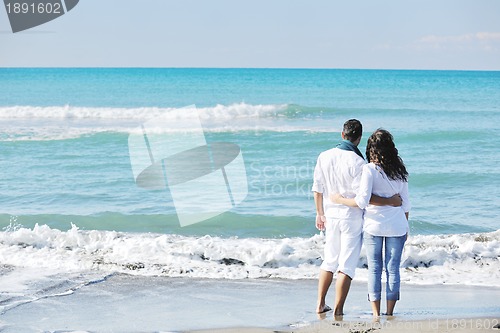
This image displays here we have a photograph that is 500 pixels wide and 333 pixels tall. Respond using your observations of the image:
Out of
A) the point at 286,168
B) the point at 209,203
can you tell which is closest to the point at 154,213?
the point at 209,203

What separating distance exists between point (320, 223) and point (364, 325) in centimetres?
83

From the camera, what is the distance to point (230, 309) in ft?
19.4

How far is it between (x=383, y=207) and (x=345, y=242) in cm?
42

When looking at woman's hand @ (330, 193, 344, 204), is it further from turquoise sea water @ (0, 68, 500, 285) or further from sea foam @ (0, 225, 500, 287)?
turquoise sea water @ (0, 68, 500, 285)

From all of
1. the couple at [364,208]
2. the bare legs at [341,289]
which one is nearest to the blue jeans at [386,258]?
the couple at [364,208]

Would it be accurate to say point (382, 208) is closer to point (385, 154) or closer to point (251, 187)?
point (385, 154)

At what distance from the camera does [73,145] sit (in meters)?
19.1

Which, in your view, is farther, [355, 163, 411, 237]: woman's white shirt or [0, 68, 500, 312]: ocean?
[0, 68, 500, 312]: ocean

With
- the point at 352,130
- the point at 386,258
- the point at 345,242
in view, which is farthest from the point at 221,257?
the point at 352,130

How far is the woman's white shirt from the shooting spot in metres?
5.10

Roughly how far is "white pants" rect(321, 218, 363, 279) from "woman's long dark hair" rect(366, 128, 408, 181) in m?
0.46

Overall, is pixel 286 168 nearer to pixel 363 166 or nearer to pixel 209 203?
pixel 209 203

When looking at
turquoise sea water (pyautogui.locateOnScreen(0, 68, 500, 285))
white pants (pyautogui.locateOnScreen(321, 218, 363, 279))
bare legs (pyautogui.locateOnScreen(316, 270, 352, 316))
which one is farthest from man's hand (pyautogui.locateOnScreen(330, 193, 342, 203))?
turquoise sea water (pyautogui.locateOnScreen(0, 68, 500, 285))

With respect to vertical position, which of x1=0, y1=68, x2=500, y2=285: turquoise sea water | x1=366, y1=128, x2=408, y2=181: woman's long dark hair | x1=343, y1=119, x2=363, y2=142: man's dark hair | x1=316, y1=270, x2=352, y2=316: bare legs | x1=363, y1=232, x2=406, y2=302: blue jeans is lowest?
x1=0, y1=68, x2=500, y2=285: turquoise sea water
